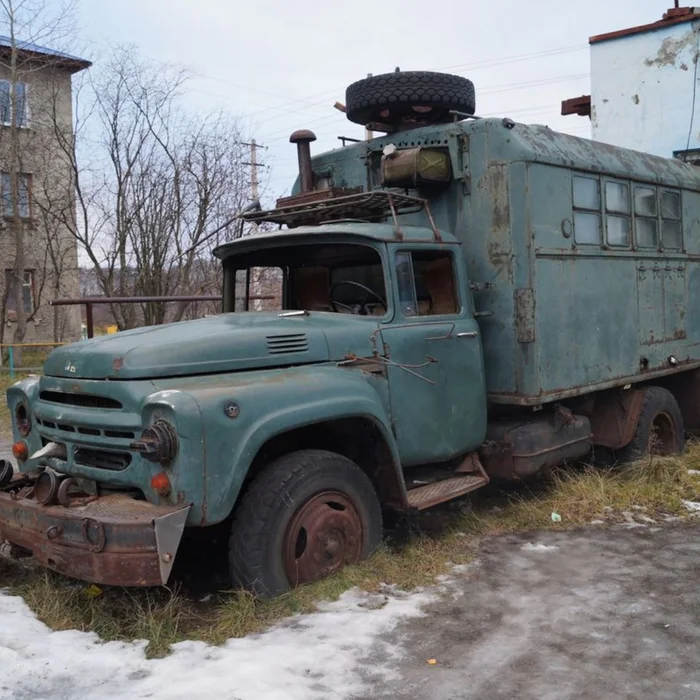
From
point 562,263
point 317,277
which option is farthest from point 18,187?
point 562,263

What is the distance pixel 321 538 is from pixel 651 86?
11.5 meters

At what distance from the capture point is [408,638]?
3.69 metres

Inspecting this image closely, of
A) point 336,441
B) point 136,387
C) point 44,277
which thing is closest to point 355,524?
point 336,441

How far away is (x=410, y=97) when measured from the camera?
603 centimetres

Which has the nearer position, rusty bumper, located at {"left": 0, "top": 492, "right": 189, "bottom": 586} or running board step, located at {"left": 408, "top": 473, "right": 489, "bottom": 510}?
rusty bumper, located at {"left": 0, "top": 492, "right": 189, "bottom": 586}

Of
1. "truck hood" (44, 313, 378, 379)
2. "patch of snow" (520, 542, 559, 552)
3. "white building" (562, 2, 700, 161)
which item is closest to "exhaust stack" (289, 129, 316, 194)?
"truck hood" (44, 313, 378, 379)

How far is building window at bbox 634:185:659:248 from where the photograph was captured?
686 centimetres

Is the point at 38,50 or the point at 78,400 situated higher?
the point at 38,50

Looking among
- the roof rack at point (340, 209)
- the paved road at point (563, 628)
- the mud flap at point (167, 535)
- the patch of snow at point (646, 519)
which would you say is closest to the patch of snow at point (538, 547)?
the paved road at point (563, 628)

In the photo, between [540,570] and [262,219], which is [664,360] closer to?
[540,570]

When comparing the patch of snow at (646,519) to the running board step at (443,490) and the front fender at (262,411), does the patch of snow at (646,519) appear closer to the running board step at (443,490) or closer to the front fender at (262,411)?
the running board step at (443,490)

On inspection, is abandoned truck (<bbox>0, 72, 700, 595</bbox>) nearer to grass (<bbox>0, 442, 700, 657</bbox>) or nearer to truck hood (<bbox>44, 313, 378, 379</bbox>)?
truck hood (<bbox>44, 313, 378, 379</bbox>)

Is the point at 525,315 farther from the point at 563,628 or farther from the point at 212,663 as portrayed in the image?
the point at 212,663

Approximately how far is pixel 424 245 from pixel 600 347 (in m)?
2.03
